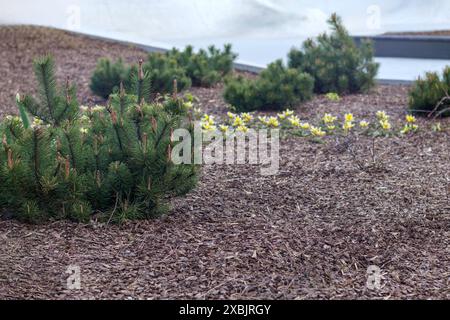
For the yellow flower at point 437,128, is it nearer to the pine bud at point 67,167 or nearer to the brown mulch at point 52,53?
the brown mulch at point 52,53

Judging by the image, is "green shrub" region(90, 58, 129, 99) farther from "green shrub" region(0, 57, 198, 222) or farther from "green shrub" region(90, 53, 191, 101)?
"green shrub" region(0, 57, 198, 222)

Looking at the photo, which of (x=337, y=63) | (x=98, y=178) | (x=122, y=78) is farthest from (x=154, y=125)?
(x=337, y=63)

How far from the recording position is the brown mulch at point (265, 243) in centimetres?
345

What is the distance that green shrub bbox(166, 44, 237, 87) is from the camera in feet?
29.1

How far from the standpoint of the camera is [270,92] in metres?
7.32

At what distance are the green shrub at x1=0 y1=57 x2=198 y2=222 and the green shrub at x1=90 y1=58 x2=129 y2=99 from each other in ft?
12.4

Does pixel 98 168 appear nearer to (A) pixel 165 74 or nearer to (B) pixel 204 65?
(A) pixel 165 74

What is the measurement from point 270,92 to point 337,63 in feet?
4.41

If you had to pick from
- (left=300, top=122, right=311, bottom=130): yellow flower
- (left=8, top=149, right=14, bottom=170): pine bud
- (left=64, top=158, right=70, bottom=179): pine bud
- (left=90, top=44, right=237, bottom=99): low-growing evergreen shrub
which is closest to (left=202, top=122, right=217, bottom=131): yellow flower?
(left=300, top=122, right=311, bottom=130): yellow flower

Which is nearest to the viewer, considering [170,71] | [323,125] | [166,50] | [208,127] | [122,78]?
[208,127]

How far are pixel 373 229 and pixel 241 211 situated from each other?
2.46ft

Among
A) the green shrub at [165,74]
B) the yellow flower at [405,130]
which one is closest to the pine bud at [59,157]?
the yellow flower at [405,130]
